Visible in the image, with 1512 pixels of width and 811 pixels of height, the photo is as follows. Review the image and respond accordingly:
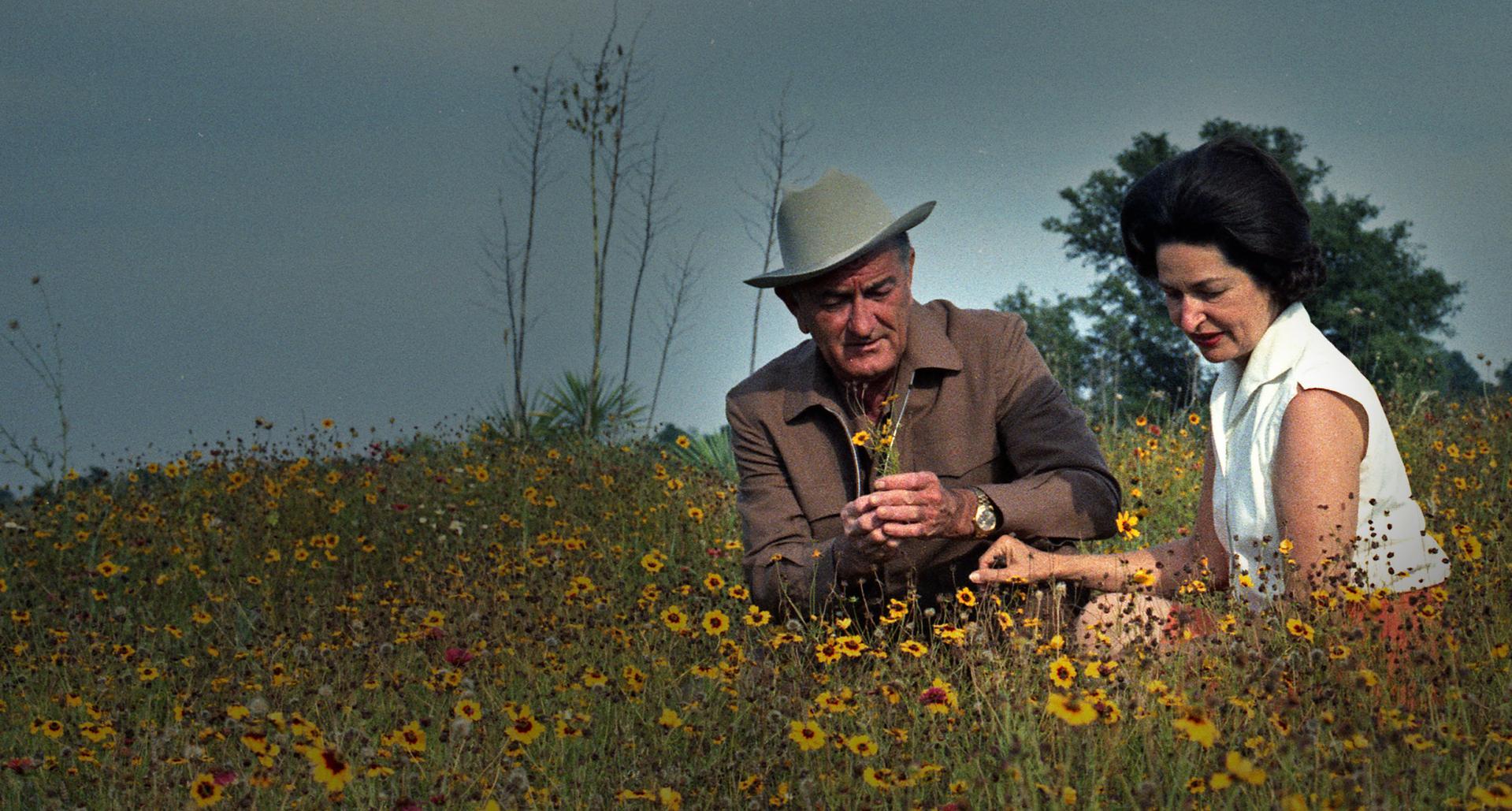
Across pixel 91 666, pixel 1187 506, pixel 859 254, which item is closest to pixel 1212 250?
pixel 859 254

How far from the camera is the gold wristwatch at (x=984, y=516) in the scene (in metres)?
3.93

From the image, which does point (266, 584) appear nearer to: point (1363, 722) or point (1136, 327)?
point (1363, 722)

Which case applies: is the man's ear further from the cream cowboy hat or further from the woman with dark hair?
the woman with dark hair

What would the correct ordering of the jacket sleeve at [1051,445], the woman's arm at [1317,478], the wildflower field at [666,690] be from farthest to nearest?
the jacket sleeve at [1051,445] → the woman's arm at [1317,478] → the wildflower field at [666,690]

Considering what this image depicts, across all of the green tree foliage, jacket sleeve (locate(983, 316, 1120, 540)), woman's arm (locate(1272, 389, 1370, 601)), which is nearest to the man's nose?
jacket sleeve (locate(983, 316, 1120, 540))

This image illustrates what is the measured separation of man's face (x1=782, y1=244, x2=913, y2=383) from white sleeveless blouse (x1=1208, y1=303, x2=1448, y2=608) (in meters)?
0.91

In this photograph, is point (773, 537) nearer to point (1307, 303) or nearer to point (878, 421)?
point (878, 421)

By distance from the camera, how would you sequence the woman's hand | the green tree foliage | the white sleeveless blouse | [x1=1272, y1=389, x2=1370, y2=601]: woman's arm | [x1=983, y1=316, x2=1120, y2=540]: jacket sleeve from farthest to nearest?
the green tree foliage, [x1=983, y1=316, x2=1120, y2=540]: jacket sleeve, the woman's hand, the white sleeveless blouse, [x1=1272, y1=389, x2=1370, y2=601]: woman's arm

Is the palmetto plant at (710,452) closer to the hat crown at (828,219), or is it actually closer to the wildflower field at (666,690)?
the wildflower field at (666,690)

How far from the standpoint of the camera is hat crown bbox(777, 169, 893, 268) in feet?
13.0

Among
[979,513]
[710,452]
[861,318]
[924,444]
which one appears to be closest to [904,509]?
[979,513]

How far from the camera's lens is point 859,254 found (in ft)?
12.9

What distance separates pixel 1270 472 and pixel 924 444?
1.15 m

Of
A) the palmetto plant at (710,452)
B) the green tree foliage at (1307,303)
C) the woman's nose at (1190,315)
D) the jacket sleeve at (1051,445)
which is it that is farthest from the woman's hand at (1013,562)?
the green tree foliage at (1307,303)
